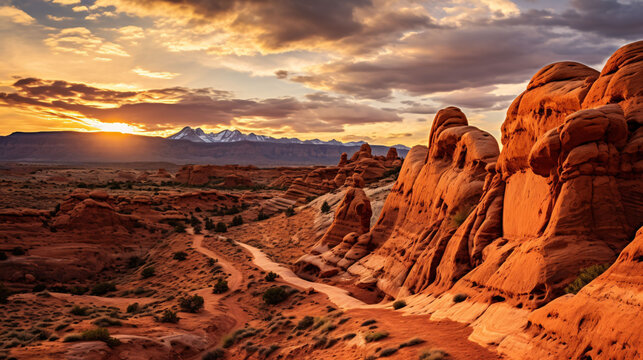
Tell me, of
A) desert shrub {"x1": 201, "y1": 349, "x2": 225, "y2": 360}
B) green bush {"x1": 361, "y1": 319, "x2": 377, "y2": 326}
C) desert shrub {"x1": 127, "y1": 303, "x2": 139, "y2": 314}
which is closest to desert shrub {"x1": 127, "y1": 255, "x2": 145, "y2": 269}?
desert shrub {"x1": 127, "y1": 303, "x2": 139, "y2": 314}

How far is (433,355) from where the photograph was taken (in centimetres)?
995

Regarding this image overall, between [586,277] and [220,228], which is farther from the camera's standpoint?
[220,228]

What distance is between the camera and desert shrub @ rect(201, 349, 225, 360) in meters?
17.1

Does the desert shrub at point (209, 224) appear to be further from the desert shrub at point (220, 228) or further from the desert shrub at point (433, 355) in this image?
the desert shrub at point (433, 355)

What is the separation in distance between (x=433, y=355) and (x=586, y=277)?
428 centimetres

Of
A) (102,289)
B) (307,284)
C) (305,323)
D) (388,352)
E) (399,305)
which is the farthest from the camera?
(102,289)

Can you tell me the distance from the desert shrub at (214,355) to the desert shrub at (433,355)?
10686 millimetres

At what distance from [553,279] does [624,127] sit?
4.80 metres

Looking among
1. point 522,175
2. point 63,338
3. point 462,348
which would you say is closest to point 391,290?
point 522,175

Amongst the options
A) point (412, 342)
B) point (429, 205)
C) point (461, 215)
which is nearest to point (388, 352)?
point (412, 342)

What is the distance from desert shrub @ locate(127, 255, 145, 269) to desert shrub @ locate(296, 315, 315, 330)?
28.8 metres

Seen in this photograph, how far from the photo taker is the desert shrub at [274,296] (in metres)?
24.6

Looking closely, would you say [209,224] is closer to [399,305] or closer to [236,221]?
[236,221]

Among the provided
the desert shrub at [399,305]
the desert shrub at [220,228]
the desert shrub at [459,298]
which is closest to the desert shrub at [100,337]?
the desert shrub at [399,305]
